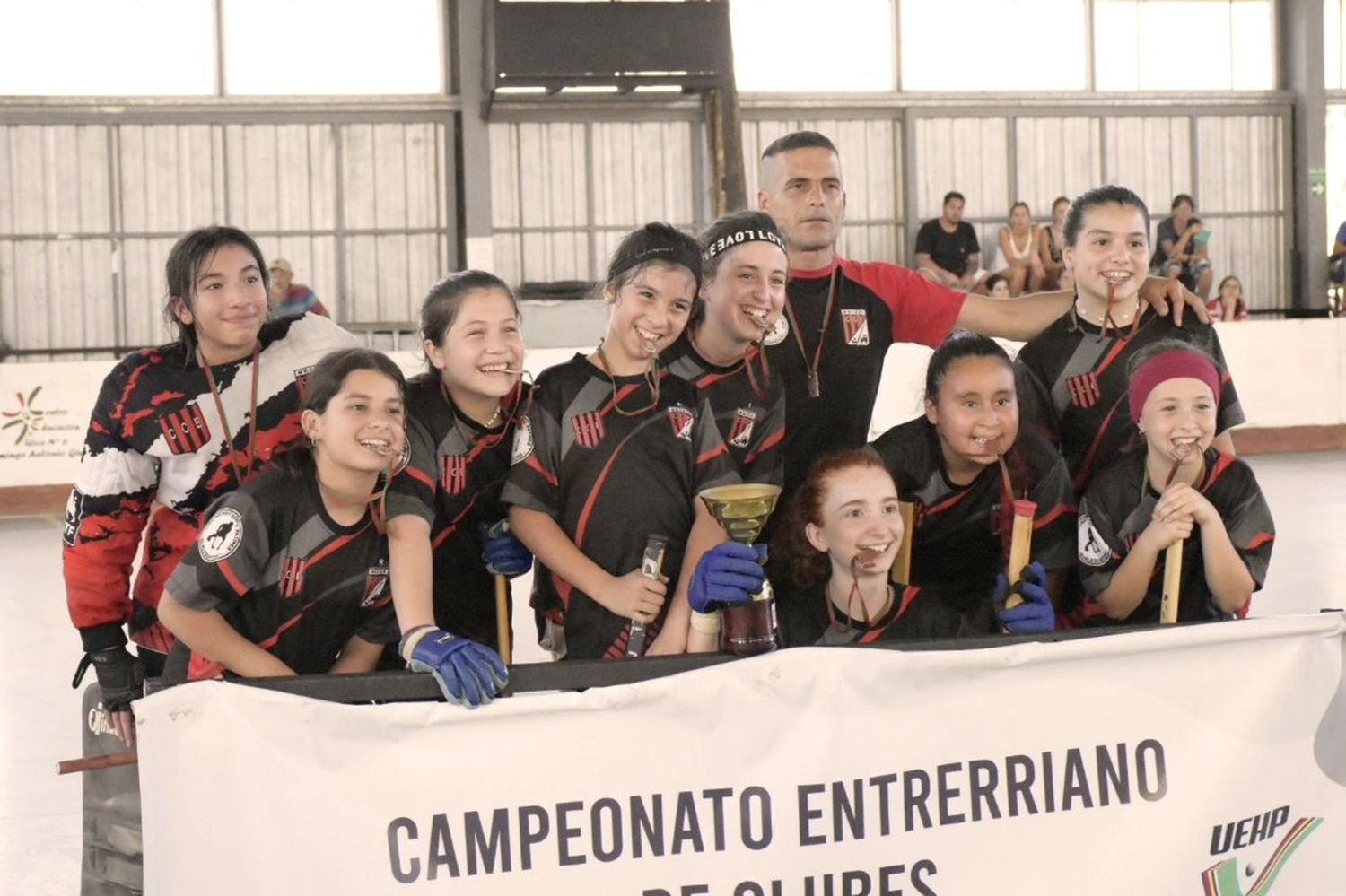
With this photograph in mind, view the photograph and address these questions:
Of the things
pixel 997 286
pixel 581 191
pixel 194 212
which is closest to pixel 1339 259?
pixel 997 286

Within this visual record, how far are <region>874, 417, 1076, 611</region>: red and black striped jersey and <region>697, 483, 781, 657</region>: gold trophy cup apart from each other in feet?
2.98

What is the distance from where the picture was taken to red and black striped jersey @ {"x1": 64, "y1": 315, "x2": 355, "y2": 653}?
3.89 metres

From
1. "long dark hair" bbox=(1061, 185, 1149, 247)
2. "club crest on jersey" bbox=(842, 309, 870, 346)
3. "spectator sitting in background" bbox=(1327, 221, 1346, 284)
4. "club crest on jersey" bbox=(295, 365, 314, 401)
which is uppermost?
"spectator sitting in background" bbox=(1327, 221, 1346, 284)

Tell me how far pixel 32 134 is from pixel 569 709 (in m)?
17.7

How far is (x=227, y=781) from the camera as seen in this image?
3.00 meters

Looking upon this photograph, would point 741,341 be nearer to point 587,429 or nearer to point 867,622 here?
point 587,429

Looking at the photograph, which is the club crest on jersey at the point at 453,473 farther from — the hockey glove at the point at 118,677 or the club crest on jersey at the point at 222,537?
the hockey glove at the point at 118,677

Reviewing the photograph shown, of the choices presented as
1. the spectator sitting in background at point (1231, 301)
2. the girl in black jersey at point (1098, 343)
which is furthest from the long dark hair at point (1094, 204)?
the spectator sitting in background at point (1231, 301)

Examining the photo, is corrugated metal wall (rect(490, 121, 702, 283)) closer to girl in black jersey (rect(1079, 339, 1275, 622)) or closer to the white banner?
girl in black jersey (rect(1079, 339, 1275, 622))

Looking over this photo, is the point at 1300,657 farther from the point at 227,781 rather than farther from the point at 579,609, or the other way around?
the point at 227,781

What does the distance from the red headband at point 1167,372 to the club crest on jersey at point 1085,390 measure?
389mm

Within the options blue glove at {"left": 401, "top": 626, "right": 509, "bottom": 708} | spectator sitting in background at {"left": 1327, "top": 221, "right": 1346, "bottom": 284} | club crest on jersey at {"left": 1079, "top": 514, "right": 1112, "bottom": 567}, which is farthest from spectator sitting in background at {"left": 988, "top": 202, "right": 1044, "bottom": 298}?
blue glove at {"left": 401, "top": 626, "right": 509, "bottom": 708}

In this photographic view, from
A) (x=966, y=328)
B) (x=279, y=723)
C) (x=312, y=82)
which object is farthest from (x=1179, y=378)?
(x=312, y=82)

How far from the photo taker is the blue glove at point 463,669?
301 cm
